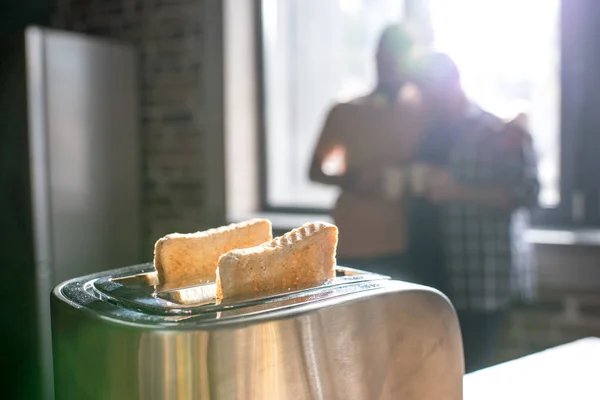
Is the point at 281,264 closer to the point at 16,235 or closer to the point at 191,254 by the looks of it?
the point at 191,254

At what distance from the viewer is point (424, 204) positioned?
206cm

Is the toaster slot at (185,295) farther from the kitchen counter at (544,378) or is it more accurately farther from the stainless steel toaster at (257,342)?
the kitchen counter at (544,378)

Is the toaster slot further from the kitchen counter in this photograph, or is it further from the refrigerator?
the refrigerator

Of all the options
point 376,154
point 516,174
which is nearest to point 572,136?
point 516,174

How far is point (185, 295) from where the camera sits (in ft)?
2.20

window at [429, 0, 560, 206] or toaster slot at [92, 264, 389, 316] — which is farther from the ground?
window at [429, 0, 560, 206]

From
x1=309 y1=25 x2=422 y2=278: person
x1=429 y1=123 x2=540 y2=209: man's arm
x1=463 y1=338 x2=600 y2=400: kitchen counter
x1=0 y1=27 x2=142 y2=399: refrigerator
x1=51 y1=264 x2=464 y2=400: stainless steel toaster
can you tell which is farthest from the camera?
x1=0 y1=27 x2=142 y2=399: refrigerator

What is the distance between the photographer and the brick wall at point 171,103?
277cm

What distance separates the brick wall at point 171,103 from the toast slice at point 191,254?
2.01 meters

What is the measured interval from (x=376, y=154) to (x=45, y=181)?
46.6 inches

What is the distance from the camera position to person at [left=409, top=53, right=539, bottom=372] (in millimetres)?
1923

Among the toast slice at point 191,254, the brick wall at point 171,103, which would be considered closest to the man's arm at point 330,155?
the brick wall at point 171,103

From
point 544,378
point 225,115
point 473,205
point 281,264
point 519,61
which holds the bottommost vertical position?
point 544,378

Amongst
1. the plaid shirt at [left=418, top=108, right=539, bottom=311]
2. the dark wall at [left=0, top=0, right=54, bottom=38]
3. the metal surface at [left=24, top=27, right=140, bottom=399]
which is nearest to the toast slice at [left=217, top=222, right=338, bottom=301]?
the plaid shirt at [left=418, top=108, right=539, bottom=311]
